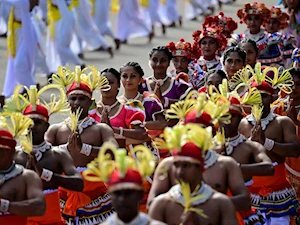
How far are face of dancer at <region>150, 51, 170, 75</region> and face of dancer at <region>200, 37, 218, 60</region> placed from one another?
156 cm

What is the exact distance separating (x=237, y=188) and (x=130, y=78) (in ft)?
10.7

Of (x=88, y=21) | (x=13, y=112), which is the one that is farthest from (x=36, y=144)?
(x=88, y=21)

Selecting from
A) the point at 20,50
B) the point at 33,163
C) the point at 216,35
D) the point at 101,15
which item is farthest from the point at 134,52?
the point at 33,163

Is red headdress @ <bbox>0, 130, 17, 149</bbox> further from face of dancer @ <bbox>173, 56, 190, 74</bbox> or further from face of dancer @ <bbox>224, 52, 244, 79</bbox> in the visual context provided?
face of dancer @ <bbox>173, 56, 190, 74</bbox>

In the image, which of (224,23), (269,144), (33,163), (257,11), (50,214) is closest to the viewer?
(33,163)

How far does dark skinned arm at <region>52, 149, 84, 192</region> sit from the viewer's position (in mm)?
8422

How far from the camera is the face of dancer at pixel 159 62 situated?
11695 millimetres

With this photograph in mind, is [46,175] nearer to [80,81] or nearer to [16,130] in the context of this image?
[16,130]

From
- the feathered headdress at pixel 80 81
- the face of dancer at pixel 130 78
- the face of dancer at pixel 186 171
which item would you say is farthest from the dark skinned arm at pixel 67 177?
the face of dancer at pixel 130 78

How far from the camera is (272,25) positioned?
15.6m

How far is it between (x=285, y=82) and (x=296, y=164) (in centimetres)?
82

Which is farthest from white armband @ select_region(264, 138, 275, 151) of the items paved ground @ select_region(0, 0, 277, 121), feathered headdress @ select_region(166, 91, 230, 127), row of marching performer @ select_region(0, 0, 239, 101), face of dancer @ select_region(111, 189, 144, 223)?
paved ground @ select_region(0, 0, 277, 121)

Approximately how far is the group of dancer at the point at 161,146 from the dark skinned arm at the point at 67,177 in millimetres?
11

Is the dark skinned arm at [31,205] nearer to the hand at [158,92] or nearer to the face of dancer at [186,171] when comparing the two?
the face of dancer at [186,171]
